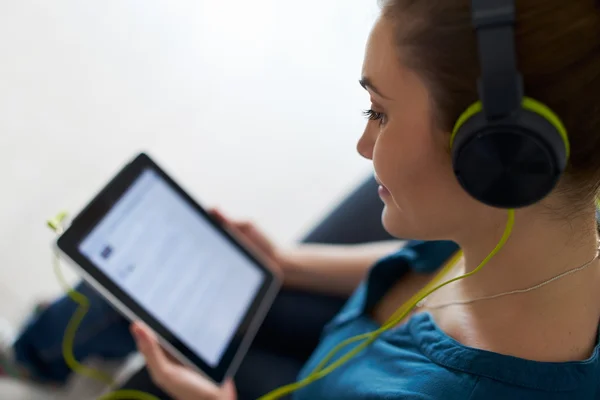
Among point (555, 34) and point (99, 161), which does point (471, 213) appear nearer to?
point (555, 34)

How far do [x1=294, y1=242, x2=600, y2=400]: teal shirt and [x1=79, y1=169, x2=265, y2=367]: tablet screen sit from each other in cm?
18

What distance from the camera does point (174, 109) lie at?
1734 millimetres

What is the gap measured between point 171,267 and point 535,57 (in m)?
0.61

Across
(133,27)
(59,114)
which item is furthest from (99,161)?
(133,27)

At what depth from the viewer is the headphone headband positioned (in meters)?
0.40

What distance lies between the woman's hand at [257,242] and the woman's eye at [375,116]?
466 millimetres

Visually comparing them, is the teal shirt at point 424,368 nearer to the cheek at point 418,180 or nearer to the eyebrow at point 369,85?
the cheek at point 418,180

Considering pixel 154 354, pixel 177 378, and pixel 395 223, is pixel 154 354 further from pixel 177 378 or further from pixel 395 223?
pixel 395 223

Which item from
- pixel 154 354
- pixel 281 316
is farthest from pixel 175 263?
pixel 281 316

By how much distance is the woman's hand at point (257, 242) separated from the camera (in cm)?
100

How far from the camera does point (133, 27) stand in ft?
6.02

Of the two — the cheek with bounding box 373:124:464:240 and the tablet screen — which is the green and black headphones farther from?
the tablet screen

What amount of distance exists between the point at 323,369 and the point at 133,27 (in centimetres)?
151

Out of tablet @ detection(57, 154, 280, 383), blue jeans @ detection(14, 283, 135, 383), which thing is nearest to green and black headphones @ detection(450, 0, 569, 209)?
tablet @ detection(57, 154, 280, 383)
